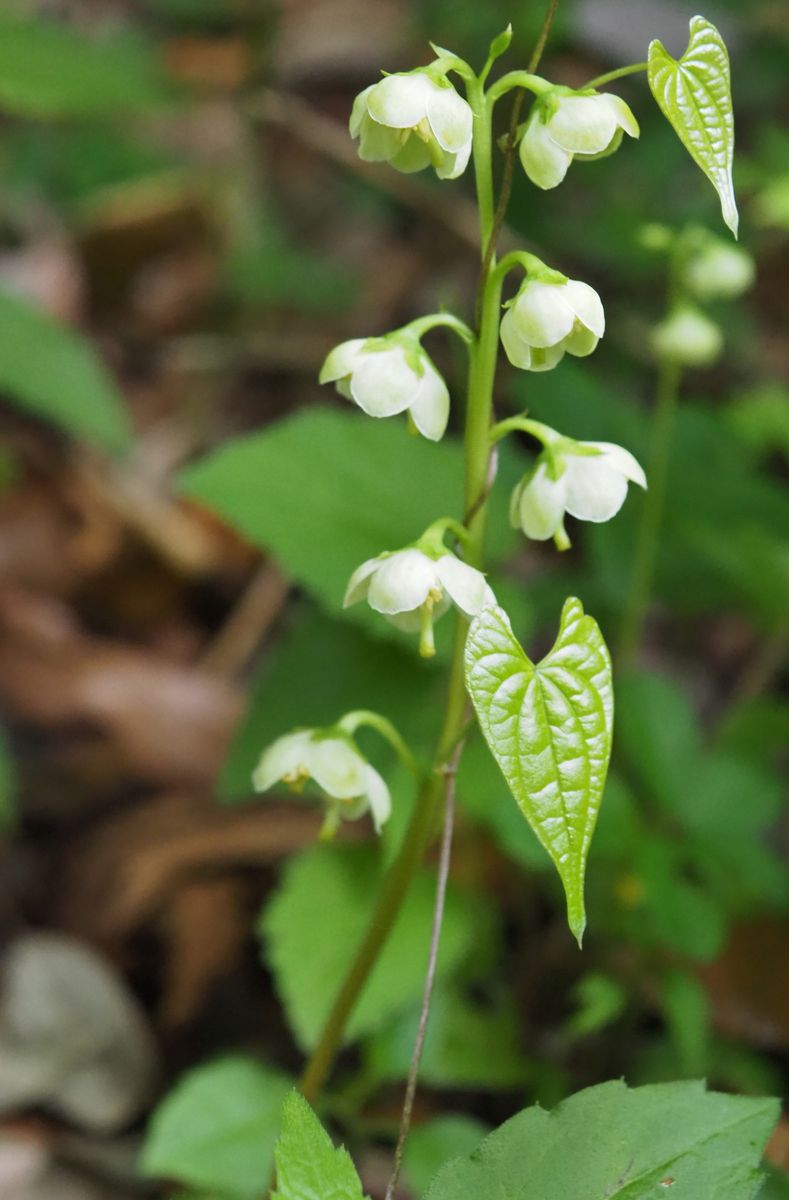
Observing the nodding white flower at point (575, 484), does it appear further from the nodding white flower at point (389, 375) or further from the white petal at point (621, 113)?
the white petal at point (621, 113)

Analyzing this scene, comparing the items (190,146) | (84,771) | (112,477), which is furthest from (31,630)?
(190,146)

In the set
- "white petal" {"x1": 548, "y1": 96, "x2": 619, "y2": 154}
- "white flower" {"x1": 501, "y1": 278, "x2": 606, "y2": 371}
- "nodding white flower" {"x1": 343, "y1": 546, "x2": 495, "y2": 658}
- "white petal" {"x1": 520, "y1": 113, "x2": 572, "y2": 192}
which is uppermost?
"white petal" {"x1": 548, "y1": 96, "x2": 619, "y2": 154}

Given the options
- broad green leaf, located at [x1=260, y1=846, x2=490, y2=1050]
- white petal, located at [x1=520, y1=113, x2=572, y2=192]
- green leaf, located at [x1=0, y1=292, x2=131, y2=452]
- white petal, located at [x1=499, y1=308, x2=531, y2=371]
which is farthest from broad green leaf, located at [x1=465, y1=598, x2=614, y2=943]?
green leaf, located at [x1=0, y1=292, x2=131, y2=452]

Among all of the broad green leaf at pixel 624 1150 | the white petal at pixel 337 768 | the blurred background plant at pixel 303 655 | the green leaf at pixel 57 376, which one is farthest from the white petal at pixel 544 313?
the green leaf at pixel 57 376

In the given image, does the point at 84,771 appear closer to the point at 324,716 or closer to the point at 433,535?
the point at 324,716

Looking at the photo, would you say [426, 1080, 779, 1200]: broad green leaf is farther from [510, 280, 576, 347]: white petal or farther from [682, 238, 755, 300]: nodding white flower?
[682, 238, 755, 300]: nodding white flower

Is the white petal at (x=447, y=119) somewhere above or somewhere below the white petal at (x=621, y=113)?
below
